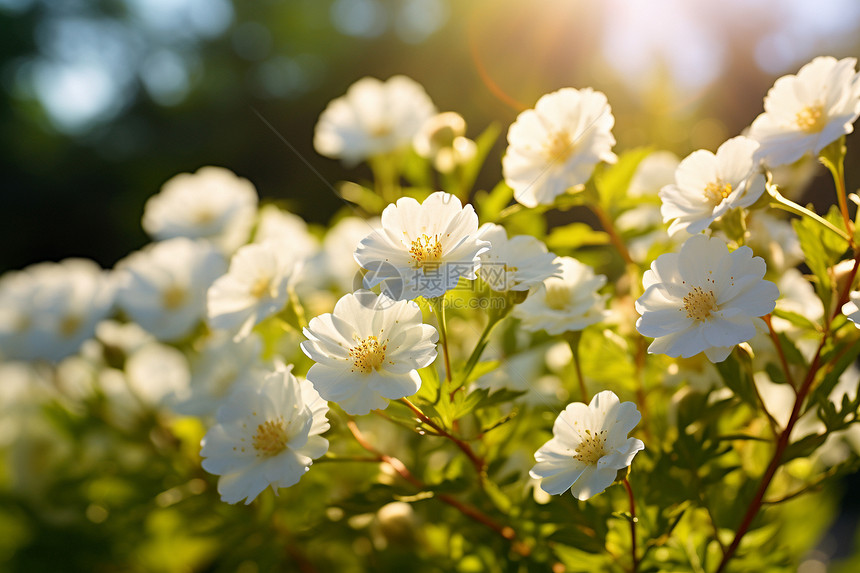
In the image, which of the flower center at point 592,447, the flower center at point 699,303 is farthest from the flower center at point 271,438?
the flower center at point 699,303

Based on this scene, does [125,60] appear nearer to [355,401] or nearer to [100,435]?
[100,435]

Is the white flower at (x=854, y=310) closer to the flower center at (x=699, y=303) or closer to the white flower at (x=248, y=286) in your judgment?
the flower center at (x=699, y=303)

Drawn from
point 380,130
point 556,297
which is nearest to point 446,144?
point 380,130

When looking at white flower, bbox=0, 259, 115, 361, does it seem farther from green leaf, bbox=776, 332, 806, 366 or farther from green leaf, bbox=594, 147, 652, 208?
green leaf, bbox=776, 332, 806, 366

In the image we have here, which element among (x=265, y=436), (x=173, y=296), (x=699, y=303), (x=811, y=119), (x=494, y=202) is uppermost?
(x=811, y=119)

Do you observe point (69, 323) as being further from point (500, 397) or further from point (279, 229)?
point (500, 397)

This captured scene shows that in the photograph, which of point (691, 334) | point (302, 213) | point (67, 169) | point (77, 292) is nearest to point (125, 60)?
point (67, 169)
